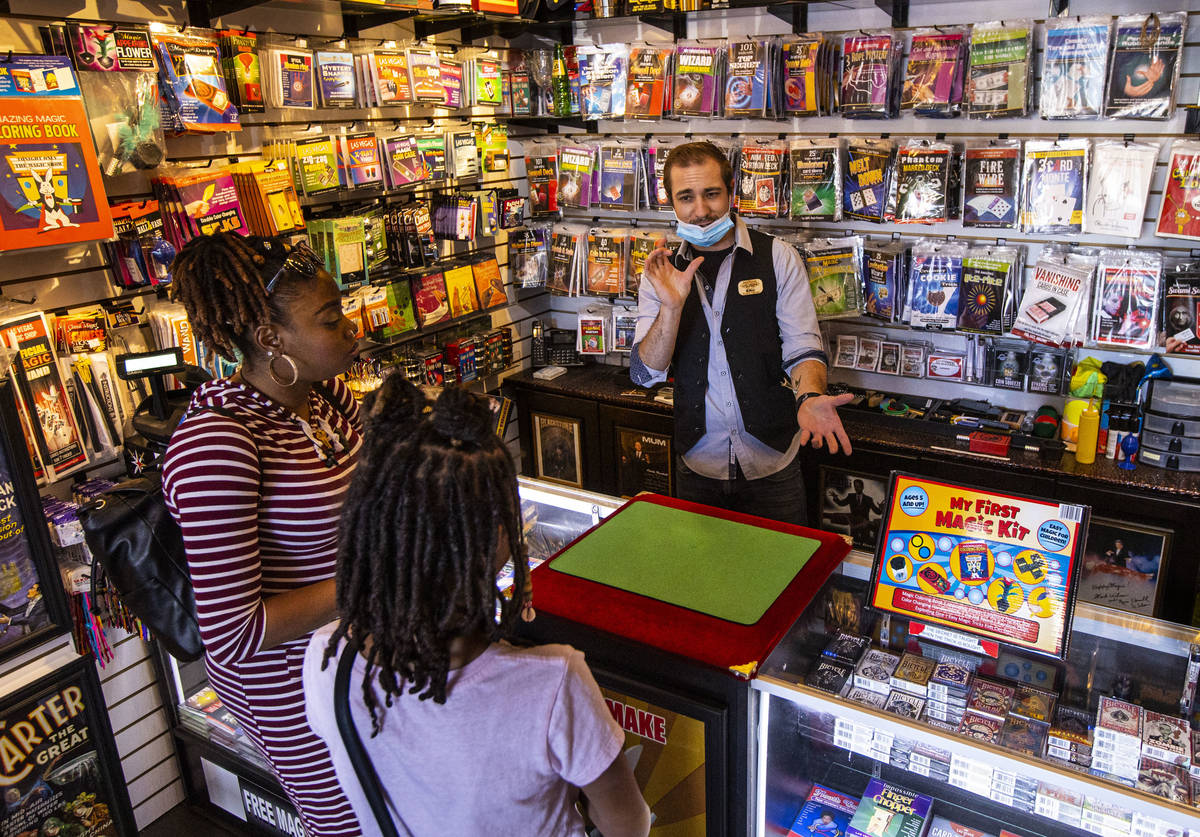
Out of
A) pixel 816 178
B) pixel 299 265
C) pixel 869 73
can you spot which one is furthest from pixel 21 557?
pixel 869 73

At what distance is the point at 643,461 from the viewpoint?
4.47m

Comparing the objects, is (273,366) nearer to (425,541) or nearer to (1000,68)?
(425,541)

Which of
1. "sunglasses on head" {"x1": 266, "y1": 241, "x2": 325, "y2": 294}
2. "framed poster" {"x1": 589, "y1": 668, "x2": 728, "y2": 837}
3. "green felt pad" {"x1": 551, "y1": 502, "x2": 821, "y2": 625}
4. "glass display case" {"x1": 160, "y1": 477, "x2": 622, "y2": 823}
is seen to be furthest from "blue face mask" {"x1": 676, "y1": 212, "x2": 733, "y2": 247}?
"glass display case" {"x1": 160, "y1": 477, "x2": 622, "y2": 823}

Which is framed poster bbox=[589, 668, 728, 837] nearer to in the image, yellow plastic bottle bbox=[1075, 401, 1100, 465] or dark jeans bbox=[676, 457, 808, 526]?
dark jeans bbox=[676, 457, 808, 526]

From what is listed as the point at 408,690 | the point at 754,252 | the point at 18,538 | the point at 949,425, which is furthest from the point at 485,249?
the point at 408,690

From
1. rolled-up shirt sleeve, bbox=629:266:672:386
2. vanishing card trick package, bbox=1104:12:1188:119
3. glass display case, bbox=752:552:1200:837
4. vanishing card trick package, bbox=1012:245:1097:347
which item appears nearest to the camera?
glass display case, bbox=752:552:1200:837

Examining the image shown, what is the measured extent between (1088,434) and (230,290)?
3139mm

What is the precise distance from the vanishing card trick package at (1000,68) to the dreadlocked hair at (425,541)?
10.0ft

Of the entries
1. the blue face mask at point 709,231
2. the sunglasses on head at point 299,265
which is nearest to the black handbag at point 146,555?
the sunglasses on head at point 299,265

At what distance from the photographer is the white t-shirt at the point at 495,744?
1.05 m

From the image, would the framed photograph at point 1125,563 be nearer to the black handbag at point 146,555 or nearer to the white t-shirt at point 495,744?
the white t-shirt at point 495,744

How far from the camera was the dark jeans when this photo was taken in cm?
281

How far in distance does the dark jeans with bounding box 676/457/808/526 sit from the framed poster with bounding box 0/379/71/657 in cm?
186

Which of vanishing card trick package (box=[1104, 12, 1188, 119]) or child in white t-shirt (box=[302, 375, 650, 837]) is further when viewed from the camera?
vanishing card trick package (box=[1104, 12, 1188, 119])
